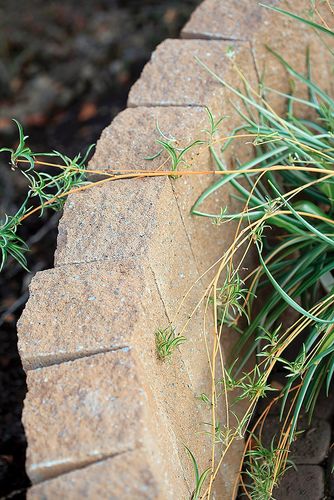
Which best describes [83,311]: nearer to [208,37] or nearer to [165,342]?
[165,342]

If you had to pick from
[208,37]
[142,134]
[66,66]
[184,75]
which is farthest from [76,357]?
[66,66]

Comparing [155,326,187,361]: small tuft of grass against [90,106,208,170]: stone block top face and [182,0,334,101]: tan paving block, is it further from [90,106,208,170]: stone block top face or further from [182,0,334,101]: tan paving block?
[182,0,334,101]: tan paving block

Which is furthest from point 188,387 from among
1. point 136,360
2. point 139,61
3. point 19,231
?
point 139,61

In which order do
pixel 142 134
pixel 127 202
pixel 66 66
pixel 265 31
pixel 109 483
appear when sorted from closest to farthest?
1. pixel 109 483
2. pixel 127 202
3. pixel 142 134
4. pixel 265 31
5. pixel 66 66

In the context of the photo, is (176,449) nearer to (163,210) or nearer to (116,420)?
(116,420)

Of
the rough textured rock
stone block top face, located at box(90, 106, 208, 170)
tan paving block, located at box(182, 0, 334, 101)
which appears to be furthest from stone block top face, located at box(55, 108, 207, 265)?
the rough textured rock
